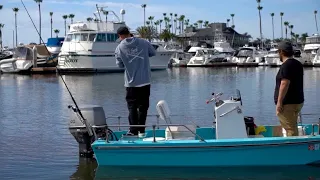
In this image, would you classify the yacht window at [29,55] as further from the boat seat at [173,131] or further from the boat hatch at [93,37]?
the boat seat at [173,131]

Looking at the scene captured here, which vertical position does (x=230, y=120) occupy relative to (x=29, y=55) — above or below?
below

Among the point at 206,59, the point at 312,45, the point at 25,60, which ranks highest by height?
the point at 312,45

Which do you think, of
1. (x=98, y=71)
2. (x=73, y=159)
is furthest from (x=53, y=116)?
(x=98, y=71)

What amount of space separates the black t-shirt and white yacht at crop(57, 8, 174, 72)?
44.1 metres

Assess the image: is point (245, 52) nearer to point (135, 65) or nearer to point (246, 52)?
point (246, 52)

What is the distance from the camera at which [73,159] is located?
31.3 ft

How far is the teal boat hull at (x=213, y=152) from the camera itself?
7.94 meters

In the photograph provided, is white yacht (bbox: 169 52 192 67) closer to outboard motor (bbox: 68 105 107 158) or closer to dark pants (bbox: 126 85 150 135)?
dark pants (bbox: 126 85 150 135)

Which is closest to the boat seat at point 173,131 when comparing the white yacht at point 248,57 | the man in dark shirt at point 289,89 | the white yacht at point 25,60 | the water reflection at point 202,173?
the water reflection at point 202,173

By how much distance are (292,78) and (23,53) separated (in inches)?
2141

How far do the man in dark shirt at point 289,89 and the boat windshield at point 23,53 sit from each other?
53.5 meters

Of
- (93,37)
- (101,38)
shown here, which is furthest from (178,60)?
(93,37)

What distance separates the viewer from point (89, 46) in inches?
2032

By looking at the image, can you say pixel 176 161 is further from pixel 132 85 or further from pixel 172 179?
pixel 132 85
